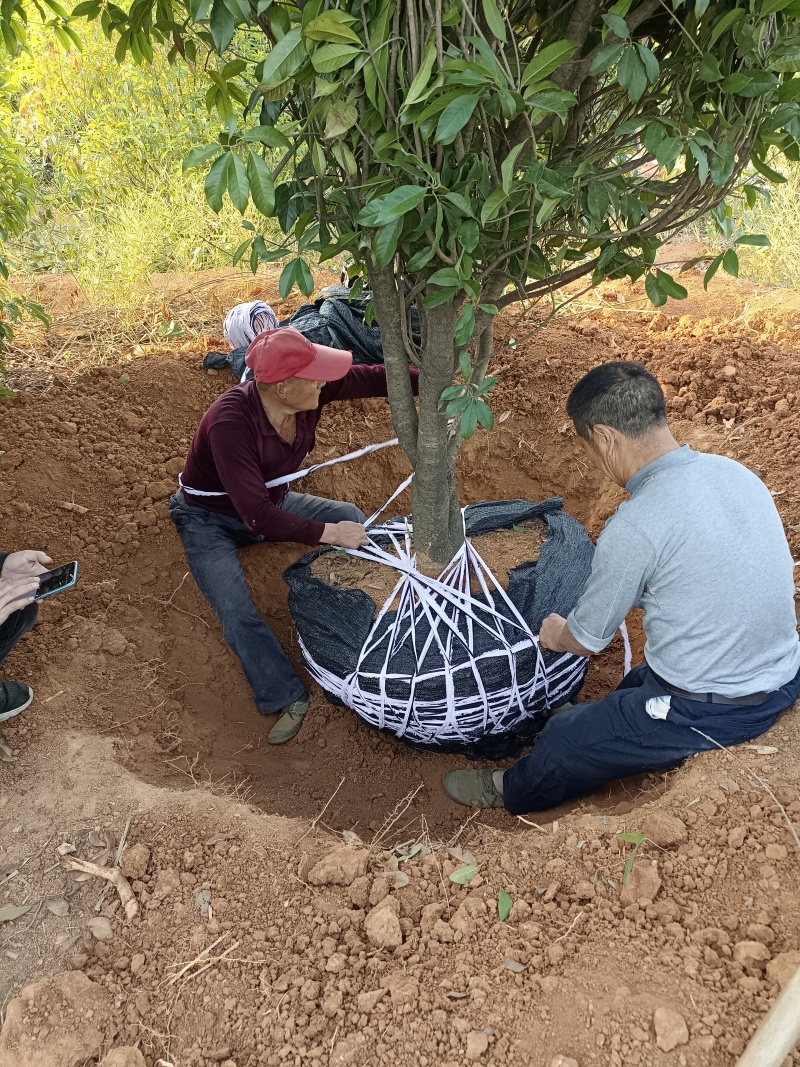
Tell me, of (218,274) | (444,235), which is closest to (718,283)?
(218,274)

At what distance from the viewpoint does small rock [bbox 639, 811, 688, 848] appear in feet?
5.88

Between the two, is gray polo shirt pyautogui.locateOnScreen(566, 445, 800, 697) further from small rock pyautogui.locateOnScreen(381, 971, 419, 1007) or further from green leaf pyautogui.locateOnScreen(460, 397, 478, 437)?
small rock pyautogui.locateOnScreen(381, 971, 419, 1007)

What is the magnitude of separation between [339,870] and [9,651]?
4.60ft

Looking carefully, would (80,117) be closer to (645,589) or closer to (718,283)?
(718,283)

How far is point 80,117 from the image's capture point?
20.5 ft

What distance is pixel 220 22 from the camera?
131cm

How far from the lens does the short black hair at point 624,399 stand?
1.92m

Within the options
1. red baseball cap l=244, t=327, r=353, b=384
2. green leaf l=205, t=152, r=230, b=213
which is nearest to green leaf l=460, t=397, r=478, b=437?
green leaf l=205, t=152, r=230, b=213

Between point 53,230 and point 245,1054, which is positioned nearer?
point 245,1054

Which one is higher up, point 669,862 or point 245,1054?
point 245,1054

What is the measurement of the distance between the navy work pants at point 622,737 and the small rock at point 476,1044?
0.94 m

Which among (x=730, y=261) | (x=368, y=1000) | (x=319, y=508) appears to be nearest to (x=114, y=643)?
(x=319, y=508)

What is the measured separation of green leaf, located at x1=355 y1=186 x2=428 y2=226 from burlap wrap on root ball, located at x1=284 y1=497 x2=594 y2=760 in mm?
1263

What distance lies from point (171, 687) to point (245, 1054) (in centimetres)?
161
